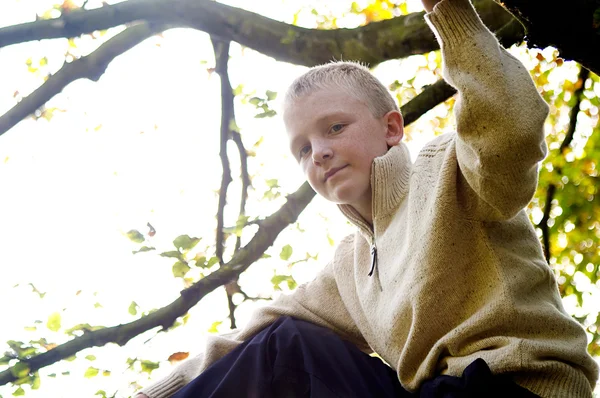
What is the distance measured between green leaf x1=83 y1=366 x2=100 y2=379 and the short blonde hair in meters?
1.86

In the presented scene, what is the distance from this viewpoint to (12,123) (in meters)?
2.77

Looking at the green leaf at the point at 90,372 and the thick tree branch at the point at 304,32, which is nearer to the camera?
the thick tree branch at the point at 304,32

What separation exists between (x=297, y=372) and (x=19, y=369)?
5.10 feet

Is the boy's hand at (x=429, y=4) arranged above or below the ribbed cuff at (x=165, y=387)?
above

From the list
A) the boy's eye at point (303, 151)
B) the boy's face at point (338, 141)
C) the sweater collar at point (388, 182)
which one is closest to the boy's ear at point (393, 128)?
the boy's face at point (338, 141)

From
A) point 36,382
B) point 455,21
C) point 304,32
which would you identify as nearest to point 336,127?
point 455,21

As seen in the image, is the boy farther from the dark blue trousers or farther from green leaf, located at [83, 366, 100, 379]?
green leaf, located at [83, 366, 100, 379]

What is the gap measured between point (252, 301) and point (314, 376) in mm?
1693

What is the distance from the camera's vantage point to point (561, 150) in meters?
3.85

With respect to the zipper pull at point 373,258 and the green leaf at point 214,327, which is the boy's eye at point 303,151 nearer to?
the zipper pull at point 373,258

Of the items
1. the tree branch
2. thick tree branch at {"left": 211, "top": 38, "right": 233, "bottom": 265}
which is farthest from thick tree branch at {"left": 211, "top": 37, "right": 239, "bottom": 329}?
the tree branch

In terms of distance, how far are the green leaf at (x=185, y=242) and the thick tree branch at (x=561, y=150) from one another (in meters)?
1.95

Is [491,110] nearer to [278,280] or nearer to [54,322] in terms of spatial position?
[278,280]

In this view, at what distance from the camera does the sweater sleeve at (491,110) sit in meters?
1.50
